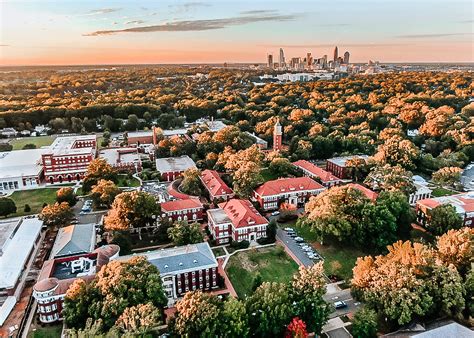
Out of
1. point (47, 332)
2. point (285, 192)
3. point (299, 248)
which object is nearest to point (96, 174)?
point (285, 192)

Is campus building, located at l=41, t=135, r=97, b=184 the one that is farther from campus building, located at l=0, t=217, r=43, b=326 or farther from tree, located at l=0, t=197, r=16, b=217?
campus building, located at l=0, t=217, r=43, b=326

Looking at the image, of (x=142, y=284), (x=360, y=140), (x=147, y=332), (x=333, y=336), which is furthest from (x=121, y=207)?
(x=360, y=140)

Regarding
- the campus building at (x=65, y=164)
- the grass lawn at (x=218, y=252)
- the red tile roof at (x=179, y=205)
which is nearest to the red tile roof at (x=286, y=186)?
the red tile roof at (x=179, y=205)

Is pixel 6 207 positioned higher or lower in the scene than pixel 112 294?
lower

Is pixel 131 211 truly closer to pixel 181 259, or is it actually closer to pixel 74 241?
pixel 74 241

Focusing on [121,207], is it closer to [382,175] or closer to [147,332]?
[147,332]

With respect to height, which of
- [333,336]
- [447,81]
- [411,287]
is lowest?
[333,336]

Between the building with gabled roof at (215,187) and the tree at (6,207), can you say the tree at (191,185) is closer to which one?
the building with gabled roof at (215,187)
